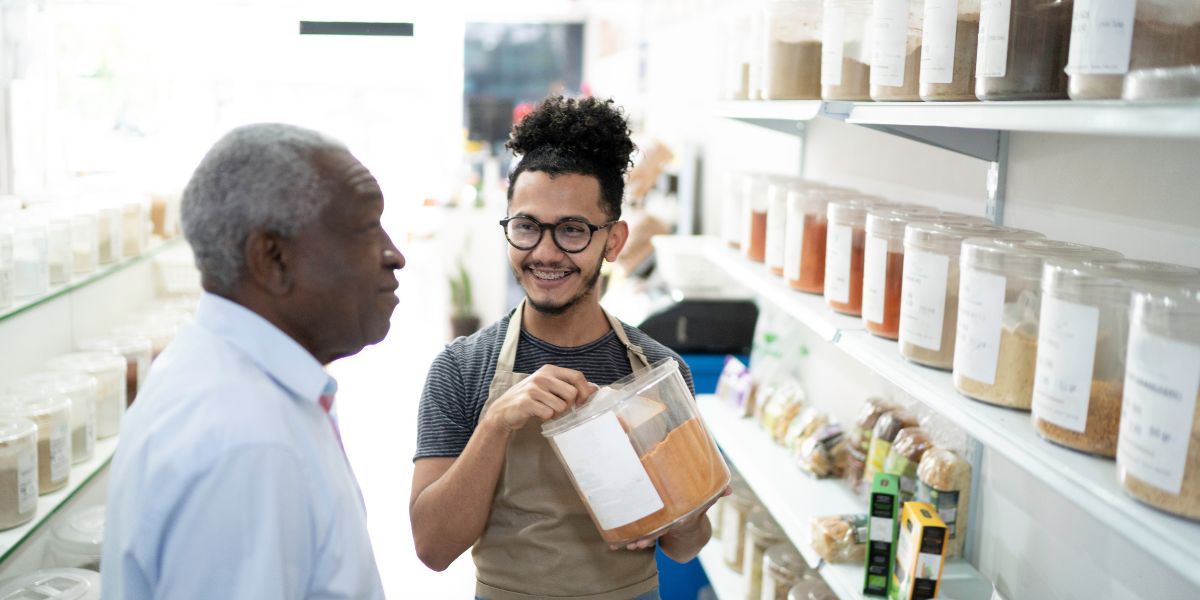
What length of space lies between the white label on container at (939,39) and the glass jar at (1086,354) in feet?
1.47

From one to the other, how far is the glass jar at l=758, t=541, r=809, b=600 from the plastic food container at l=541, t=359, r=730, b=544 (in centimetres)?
100

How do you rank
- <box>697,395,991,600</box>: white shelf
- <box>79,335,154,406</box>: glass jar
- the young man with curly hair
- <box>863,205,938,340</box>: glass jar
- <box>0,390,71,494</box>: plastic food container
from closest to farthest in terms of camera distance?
1. the young man with curly hair
2. <box>863,205,938,340</box>: glass jar
3. <box>697,395,991,600</box>: white shelf
4. <box>0,390,71,494</box>: plastic food container
5. <box>79,335,154,406</box>: glass jar

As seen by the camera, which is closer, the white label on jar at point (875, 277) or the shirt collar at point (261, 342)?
the shirt collar at point (261, 342)

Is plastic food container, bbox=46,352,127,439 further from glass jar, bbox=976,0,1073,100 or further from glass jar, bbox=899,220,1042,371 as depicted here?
glass jar, bbox=976,0,1073,100

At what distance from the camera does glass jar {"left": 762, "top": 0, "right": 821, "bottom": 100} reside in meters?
2.26

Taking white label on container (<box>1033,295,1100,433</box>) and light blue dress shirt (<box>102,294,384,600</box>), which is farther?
white label on container (<box>1033,295,1100,433</box>)

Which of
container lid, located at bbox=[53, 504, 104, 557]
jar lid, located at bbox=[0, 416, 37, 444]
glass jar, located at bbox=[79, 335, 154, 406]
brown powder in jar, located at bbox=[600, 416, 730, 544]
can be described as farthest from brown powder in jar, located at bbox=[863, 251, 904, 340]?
glass jar, located at bbox=[79, 335, 154, 406]

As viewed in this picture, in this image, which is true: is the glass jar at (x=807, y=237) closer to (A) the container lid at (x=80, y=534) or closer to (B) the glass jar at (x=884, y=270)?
(B) the glass jar at (x=884, y=270)

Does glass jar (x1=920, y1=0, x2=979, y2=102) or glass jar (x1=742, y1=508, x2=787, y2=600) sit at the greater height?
glass jar (x1=920, y1=0, x2=979, y2=102)

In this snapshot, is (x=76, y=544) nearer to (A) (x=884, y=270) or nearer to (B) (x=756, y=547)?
(B) (x=756, y=547)

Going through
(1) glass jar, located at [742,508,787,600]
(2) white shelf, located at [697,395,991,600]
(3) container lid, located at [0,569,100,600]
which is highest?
(2) white shelf, located at [697,395,991,600]

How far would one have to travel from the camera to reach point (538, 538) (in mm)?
1644

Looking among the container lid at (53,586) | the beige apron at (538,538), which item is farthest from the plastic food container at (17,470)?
the beige apron at (538,538)

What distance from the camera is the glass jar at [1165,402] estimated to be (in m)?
0.96
